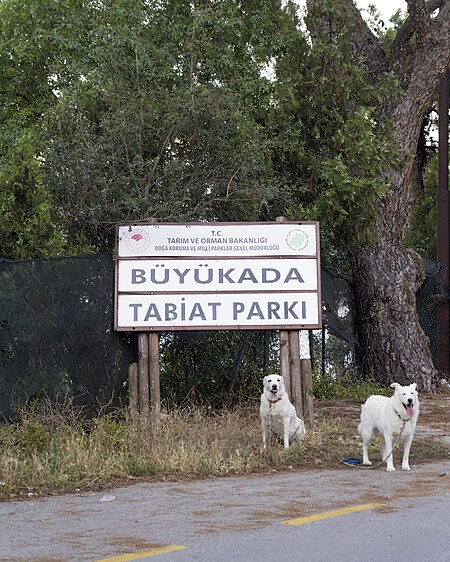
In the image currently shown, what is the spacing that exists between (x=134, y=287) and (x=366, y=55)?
27.1 ft

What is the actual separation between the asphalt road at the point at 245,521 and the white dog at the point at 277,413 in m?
1.51

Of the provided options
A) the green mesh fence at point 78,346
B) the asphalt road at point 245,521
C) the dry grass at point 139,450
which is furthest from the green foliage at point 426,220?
the asphalt road at point 245,521

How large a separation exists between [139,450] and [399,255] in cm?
962

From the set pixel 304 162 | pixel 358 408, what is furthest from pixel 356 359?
pixel 304 162

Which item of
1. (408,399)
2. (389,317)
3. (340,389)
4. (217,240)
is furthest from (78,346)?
(389,317)

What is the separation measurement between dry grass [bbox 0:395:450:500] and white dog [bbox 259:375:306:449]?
0.17 meters

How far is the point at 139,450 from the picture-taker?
36.7 feet

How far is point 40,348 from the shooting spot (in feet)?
40.3

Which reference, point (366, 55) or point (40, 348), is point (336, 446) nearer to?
point (40, 348)

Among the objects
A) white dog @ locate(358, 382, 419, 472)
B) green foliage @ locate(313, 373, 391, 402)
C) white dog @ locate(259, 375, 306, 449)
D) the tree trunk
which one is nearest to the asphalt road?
white dog @ locate(358, 382, 419, 472)

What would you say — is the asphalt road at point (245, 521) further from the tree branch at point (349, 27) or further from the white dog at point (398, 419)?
the tree branch at point (349, 27)

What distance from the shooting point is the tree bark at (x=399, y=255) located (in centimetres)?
1930

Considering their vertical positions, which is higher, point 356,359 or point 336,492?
point 356,359

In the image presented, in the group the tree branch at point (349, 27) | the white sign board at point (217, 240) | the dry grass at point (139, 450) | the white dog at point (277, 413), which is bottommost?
the dry grass at point (139, 450)
